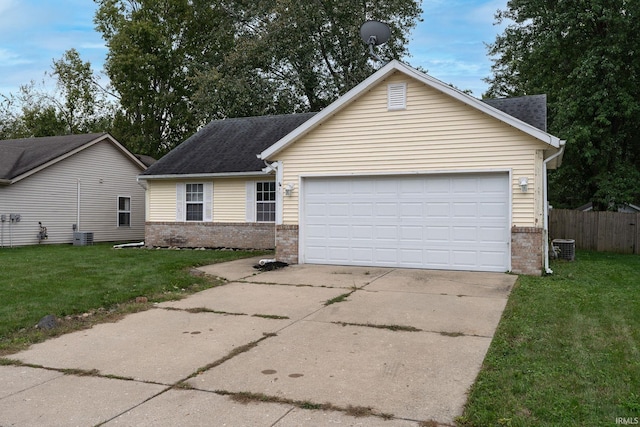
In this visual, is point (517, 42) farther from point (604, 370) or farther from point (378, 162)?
point (604, 370)

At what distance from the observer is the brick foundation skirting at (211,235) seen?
1739cm

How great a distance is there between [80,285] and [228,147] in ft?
35.1

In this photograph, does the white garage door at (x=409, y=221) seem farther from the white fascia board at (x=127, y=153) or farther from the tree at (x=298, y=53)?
the tree at (x=298, y=53)

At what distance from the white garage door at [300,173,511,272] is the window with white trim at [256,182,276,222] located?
14.4ft

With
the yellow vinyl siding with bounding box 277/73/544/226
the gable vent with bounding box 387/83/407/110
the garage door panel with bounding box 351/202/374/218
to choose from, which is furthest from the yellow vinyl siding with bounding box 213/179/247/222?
the gable vent with bounding box 387/83/407/110

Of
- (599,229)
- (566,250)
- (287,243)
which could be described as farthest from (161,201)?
(599,229)

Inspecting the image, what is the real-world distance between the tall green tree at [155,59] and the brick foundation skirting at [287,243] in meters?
23.7

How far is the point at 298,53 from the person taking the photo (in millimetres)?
27609

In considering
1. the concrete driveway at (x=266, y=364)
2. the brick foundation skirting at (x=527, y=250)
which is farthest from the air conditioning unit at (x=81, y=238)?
the brick foundation skirting at (x=527, y=250)

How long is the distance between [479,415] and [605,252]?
1668cm

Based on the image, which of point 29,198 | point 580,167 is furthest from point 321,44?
point 29,198

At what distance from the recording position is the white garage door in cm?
1134

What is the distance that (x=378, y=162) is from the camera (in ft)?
40.0

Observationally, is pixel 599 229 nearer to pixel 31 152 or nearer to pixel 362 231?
pixel 362 231
